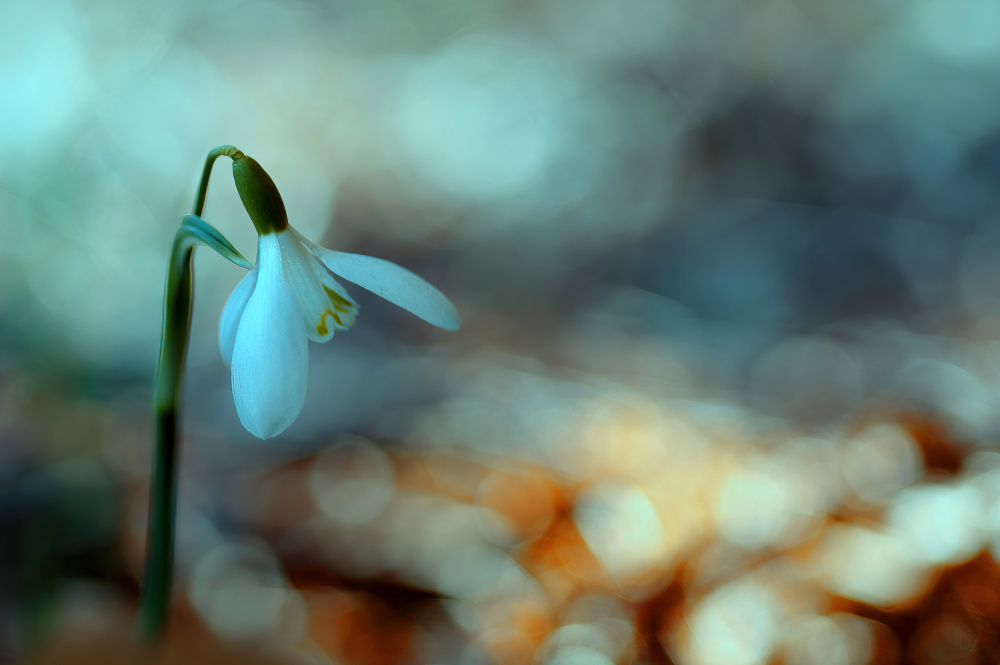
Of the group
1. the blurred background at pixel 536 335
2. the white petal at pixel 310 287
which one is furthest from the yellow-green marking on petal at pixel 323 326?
the blurred background at pixel 536 335

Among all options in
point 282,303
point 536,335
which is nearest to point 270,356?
point 282,303

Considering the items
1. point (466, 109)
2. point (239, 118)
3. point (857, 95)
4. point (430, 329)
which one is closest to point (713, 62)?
point (857, 95)

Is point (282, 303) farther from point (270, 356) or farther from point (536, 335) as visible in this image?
point (536, 335)

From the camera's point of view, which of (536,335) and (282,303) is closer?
(282,303)

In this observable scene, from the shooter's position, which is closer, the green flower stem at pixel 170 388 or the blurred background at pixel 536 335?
the green flower stem at pixel 170 388

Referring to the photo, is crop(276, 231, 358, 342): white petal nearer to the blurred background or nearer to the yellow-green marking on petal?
the yellow-green marking on petal

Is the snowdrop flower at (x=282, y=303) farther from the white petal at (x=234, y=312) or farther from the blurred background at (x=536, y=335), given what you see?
the blurred background at (x=536, y=335)

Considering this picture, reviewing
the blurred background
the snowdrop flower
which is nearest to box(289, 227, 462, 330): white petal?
the snowdrop flower
